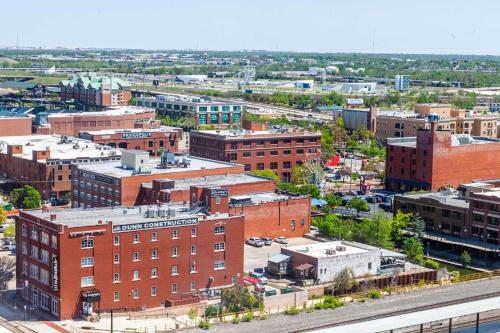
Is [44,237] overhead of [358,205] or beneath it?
overhead

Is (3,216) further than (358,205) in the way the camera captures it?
No

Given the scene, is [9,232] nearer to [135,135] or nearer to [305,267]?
[305,267]

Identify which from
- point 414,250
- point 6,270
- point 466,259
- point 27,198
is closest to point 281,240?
point 414,250

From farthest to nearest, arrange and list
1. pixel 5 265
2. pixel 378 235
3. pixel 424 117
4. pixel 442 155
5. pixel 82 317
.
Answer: pixel 424 117, pixel 442 155, pixel 378 235, pixel 5 265, pixel 82 317

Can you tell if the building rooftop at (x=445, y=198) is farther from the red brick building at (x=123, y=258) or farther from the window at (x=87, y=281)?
the window at (x=87, y=281)

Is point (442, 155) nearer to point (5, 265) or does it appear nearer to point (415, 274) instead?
point (415, 274)

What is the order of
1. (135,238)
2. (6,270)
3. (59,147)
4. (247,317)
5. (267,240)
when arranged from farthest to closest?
(59,147)
(267,240)
(6,270)
(135,238)
(247,317)

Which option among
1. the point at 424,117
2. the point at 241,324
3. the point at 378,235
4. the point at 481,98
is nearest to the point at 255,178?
the point at 378,235
